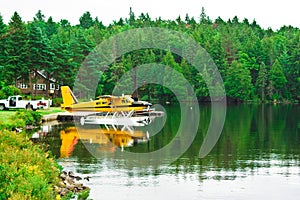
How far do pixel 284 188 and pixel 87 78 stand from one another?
198 ft

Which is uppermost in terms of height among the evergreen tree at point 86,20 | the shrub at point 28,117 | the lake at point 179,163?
the evergreen tree at point 86,20

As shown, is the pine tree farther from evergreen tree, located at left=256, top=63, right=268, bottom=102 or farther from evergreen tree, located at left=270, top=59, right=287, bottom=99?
evergreen tree, located at left=270, top=59, right=287, bottom=99

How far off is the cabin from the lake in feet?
122

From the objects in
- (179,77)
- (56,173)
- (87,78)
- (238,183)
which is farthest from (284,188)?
(179,77)

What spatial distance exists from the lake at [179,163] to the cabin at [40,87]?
37.1 m

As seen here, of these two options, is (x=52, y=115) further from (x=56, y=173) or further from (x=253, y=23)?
(x=253, y=23)

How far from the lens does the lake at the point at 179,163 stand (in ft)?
63.5

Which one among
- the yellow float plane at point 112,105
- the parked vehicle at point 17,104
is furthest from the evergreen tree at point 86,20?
the yellow float plane at point 112,105

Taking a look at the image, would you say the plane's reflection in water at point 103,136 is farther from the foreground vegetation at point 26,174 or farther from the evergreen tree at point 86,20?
the evergreen tree at point 86,20

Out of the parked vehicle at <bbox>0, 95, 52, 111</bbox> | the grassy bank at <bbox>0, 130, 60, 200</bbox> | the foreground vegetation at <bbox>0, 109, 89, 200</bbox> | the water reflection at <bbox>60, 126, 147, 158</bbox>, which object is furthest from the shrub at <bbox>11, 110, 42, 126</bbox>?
the grassy bank at <bbox>0, 130, 60, 200</bbox>

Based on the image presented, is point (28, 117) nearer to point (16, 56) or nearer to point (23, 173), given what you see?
point (16, 56)

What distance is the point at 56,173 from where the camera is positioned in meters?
18.5

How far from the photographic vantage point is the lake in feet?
63.5

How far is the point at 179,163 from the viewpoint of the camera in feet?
82.2
